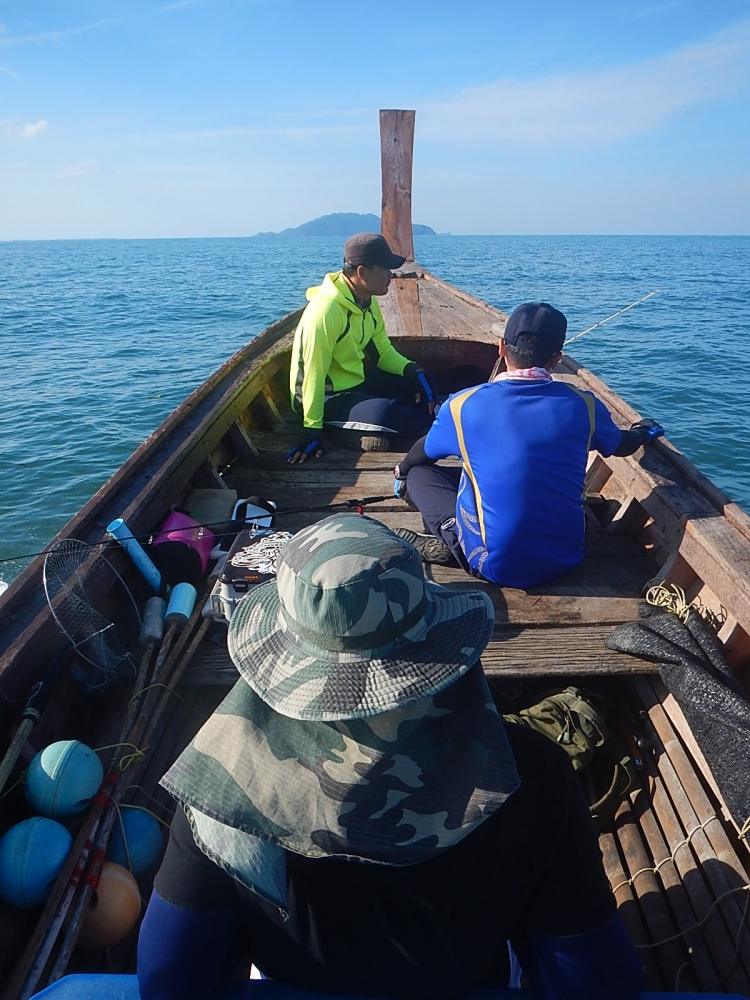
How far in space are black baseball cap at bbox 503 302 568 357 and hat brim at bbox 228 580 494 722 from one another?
7.39 ft

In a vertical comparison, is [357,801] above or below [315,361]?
above

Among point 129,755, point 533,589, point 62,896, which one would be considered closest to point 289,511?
point 533,589

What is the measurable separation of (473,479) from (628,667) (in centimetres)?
117

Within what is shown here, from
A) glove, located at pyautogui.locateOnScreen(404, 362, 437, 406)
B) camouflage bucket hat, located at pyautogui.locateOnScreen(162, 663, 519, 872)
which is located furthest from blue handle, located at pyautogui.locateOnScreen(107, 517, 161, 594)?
glove, located at pyautogui.locateOnScreen(404, 362, 437, 406)

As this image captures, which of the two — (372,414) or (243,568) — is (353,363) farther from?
(243,568)

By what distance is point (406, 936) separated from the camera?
119 cm

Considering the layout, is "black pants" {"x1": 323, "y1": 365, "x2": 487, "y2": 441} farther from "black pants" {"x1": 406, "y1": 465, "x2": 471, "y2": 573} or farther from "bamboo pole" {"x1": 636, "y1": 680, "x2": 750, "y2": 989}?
"bamboo pole" {"x1": 636, "y1": 680, "x2": 750, "y2": 989}

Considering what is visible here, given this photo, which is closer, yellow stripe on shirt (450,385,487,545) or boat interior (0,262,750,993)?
boat interior (0,262,750,993)

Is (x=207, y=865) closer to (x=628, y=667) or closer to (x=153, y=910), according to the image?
(x=153, y=910)

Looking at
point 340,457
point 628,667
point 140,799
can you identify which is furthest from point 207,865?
point 340,457

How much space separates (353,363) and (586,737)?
3.99 m

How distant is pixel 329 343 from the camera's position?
17.4ft

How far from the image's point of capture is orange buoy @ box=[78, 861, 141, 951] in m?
1.95

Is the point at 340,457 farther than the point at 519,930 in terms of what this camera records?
Yes
